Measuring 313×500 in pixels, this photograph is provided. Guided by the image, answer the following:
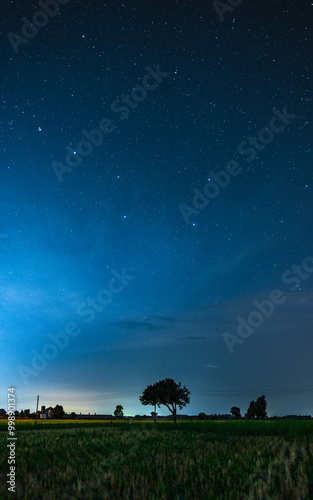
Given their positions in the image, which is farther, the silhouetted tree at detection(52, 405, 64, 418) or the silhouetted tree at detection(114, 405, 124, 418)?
the silhouetted tree at detection(114, 405, 124, 418)

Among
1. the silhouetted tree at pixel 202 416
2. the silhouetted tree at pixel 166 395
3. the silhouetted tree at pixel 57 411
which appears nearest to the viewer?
the silhouetted tree at pixel 166 395

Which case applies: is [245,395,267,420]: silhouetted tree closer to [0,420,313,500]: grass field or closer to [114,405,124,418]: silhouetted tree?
[114,405,124,418]: silhouetted tree

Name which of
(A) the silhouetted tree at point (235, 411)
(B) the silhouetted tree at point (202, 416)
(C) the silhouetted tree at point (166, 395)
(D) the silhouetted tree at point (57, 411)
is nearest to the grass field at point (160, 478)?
(C) the silhouetted tree at point (166, 395)

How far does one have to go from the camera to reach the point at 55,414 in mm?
147750

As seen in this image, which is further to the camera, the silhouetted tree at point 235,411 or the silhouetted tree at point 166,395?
the silhouetted tree at point 235,411

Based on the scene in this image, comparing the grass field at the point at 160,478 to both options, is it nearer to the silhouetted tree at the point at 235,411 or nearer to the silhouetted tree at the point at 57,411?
the silhouetted tree at the point at 57,411

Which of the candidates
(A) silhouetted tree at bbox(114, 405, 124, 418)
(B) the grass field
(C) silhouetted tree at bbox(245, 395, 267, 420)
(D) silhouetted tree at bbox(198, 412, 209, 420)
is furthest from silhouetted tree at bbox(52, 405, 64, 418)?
(B) the grass field

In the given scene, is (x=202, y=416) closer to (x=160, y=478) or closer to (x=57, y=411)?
(x=57, y=411)

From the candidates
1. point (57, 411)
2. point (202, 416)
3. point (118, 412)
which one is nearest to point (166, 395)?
point (202, 416)

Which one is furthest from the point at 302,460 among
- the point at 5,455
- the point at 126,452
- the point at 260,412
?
the point at 260,412

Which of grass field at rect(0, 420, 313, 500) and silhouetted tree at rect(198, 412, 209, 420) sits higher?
grass field at rect(0, 420, 313, 500)

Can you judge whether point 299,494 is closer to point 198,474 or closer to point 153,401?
point 198,474

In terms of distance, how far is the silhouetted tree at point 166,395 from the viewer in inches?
3466

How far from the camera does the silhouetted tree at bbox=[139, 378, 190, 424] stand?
289 feet
